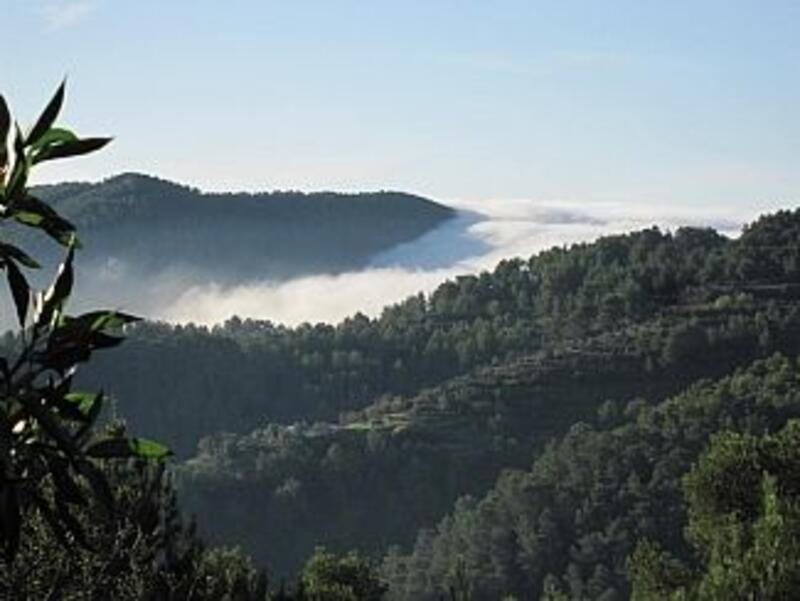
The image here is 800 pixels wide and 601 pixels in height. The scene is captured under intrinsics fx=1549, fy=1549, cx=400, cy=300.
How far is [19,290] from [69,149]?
467mm

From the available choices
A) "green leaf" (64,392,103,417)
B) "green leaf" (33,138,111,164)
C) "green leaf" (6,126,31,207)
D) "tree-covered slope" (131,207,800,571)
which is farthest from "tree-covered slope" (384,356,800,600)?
"green leaf" (6,126,31,207)

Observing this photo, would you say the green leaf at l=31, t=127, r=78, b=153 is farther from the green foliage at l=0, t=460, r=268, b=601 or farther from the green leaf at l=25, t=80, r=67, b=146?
the green foliage at l=0, t=460, r=268, b=601

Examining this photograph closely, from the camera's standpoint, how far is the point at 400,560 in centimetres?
12731

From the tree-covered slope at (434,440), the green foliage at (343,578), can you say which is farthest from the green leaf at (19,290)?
the tree-covered slope at (434,440)

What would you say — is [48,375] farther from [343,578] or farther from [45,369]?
[343,578]

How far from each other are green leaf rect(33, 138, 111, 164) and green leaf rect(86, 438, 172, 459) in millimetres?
864

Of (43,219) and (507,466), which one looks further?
(507,466)

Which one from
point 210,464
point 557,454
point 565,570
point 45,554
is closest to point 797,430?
point 45,554

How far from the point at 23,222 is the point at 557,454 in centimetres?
13923

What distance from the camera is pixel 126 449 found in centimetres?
466

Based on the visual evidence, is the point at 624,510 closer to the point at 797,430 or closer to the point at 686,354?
the point at 686,354

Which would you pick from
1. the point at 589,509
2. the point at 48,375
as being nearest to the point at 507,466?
the point at 589,509

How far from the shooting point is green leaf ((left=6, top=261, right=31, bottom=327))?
4.53m

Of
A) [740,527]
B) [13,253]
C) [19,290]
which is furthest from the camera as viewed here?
[740,527]
